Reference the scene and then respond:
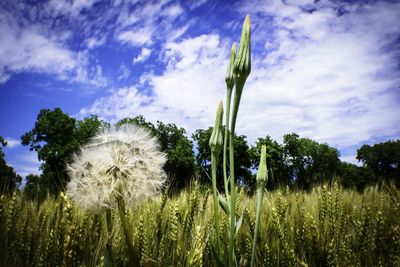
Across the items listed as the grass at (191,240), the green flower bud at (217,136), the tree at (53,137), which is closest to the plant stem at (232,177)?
the green flower bud at (217,136)

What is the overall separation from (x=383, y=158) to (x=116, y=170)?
71.8 metres

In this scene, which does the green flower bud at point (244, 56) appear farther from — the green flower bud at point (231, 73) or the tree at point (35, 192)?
the tree at point (35, 192)

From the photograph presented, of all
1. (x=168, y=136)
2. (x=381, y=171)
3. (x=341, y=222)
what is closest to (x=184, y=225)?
(x=341, y=222)

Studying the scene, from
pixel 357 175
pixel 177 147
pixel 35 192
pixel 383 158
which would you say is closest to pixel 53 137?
pixel 177 147

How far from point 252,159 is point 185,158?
46.1 feet

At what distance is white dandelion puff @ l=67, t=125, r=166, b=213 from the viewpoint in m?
1.76

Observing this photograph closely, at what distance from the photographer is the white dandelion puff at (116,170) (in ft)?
5.78

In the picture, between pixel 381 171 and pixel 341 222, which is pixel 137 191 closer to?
pixel 341 222

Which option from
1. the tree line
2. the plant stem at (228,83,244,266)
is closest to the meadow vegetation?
the plant stem at (228,83,244,266)

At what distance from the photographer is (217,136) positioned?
4.58 ft

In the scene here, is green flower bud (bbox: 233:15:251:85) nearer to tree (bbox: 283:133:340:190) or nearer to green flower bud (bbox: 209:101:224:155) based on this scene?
green flower bud (bbox: 209:101:224:155)

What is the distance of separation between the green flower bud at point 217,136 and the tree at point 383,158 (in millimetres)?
67753

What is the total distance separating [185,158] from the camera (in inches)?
1702

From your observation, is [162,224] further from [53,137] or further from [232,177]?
[53,137]
